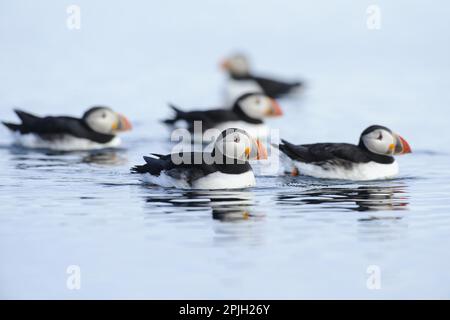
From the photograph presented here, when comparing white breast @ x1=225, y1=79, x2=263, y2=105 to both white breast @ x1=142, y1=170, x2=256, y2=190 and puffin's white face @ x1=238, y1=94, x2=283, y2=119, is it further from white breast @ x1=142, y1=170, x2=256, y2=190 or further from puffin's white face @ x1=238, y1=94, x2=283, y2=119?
white breast @ x1=142, y1=170, x2=256, y2=190

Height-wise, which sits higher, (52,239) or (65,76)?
(65,76)

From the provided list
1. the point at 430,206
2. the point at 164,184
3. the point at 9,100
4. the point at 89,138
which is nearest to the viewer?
the point at 430,206

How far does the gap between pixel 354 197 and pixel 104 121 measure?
5289 millimetres

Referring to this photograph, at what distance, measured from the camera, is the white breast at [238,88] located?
2323cm

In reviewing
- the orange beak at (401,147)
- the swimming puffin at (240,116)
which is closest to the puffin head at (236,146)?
the orange beak at (401,147)

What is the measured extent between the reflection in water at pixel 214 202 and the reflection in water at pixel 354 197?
0.42 meters

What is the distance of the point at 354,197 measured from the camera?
1084 centimetres

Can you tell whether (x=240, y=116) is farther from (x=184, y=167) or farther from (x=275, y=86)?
(x=275, y=86)

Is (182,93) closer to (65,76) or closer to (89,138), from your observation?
(65,76)

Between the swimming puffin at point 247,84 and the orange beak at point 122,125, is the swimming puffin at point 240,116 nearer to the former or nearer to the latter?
the orange beak at point 122,125

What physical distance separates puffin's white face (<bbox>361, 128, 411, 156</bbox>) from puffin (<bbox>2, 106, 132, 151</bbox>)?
4.42m
